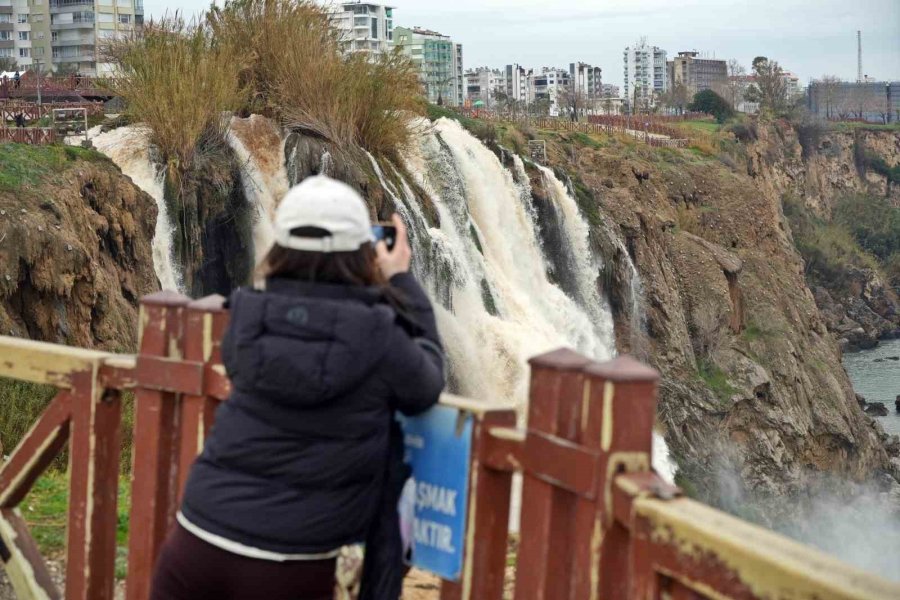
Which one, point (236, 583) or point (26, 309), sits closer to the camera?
point (236, 583)

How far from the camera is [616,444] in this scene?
2.63 meters

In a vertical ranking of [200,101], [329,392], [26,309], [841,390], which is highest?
[200,101]

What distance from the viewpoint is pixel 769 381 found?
2900cm

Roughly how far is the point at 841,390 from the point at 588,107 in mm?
64929

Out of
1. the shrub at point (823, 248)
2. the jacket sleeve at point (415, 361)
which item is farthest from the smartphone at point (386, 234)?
the shrub at point (823, 248)

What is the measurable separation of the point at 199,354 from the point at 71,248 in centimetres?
873

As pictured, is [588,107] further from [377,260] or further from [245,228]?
[377,260]

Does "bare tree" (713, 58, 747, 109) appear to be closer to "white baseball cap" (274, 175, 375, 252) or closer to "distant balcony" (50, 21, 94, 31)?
"distant balcony" (50, 21, 94, 31)

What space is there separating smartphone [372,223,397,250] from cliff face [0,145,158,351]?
8416mm

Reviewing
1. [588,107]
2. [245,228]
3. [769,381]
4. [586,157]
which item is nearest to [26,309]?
[245,228]

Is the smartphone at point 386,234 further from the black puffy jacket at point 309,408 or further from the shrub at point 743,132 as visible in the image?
the shrub at point 743,132

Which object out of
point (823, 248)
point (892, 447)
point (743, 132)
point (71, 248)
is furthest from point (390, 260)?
point (823, 248)

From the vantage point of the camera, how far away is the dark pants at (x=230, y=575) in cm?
296

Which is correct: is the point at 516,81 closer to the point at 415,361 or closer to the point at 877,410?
the point at 877,410
